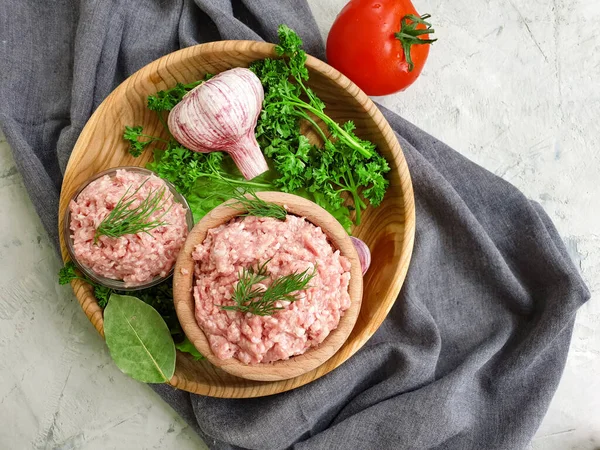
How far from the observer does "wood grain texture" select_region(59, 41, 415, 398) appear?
1.87 m

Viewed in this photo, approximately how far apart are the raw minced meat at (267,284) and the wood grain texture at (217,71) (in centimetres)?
25

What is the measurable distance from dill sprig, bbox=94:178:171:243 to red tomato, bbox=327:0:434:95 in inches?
32.1

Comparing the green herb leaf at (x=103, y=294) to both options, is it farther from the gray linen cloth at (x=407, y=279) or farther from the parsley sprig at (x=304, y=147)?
the parsley sprig at (x=304, y=147)

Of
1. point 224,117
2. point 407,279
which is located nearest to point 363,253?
point 407,279

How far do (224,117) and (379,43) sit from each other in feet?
1.96

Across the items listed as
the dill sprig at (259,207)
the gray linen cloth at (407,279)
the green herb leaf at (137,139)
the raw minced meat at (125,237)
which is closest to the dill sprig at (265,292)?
the dill sprig at (259,207)

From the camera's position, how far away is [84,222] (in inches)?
68.5

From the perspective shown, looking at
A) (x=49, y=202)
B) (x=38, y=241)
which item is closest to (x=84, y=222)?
(x=49, y=202)

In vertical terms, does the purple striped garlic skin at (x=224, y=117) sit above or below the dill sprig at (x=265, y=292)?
above

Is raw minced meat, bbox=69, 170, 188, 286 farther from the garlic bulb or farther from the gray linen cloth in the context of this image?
the garlic bulb

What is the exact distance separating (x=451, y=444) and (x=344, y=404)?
0.42m

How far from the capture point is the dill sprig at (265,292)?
155 centimetres

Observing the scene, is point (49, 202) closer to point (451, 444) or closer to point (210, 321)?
point (210, 321)

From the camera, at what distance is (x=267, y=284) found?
1597 mm
